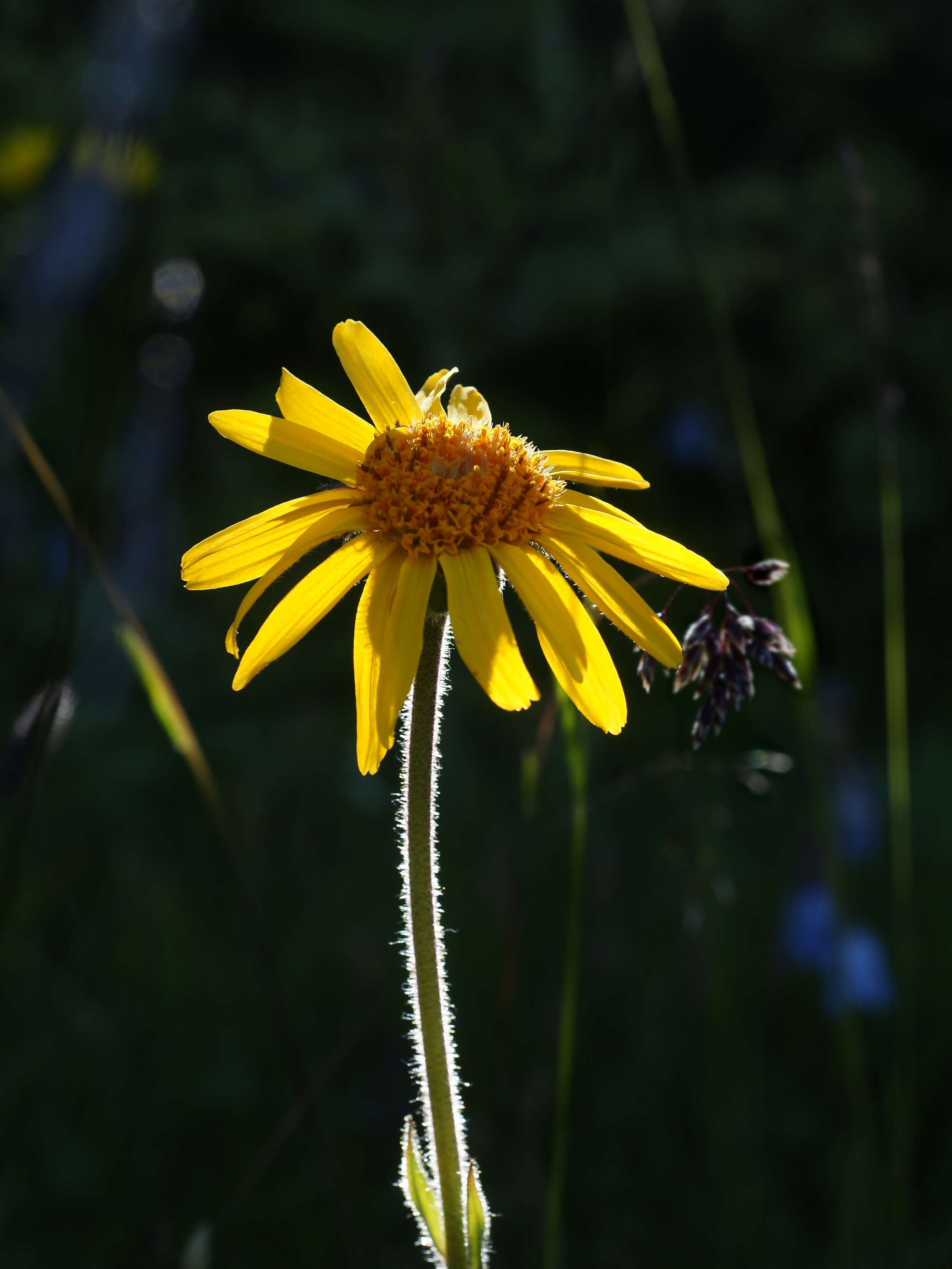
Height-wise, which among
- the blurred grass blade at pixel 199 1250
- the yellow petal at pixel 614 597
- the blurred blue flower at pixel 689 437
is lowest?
the blurred grass blade at pixel 199 1250

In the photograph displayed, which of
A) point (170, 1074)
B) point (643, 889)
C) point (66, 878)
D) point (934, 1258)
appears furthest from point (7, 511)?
point (934, 1258)

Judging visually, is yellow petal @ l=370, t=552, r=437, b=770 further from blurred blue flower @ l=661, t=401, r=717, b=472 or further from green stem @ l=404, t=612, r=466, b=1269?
blurred blue flower @ l=661, t=401, r=717, b=472

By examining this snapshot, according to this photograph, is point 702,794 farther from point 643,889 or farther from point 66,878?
point 66,878

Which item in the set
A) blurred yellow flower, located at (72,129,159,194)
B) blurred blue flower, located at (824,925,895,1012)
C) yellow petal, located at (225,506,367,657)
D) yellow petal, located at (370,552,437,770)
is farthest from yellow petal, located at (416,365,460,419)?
blurred blue flower, located at (824,925,895,1012)

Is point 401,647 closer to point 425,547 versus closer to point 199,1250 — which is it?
point 425,547

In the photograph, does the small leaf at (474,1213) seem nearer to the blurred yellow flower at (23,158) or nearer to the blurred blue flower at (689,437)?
the blurred blue flower at (689,437)

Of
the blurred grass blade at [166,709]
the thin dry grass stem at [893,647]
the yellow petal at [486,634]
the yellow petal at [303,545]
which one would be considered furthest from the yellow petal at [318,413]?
the thin dry grass stem at [893,647]
